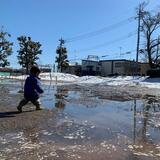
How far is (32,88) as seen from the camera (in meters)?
10.6

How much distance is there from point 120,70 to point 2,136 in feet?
255

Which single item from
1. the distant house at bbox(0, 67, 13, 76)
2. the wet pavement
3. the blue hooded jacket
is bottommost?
the distant house at bbox(0, 67, 13, 76)

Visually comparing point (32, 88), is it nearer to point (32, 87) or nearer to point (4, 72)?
point (32, 87)

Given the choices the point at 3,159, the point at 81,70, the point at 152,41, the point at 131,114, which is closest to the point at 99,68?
the point at 81,70

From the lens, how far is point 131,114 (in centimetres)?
1080

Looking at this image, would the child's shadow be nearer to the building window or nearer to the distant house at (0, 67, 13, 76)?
the distant house at (0, 67, 13, 76)

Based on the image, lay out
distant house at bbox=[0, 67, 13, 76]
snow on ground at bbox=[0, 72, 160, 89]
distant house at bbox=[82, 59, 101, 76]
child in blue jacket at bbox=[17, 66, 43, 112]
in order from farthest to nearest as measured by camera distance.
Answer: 1. distant house at bbox=[82, 59, 101, 76]
2. distant house at bbox=[0, 67, 13, 76]
3. snow on ground at bbox=[0, 72, 160, 89]
4. child in blue jacket at bbox=[17, 66, 43, 112]

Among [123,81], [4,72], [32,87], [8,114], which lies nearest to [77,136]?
[8,114]

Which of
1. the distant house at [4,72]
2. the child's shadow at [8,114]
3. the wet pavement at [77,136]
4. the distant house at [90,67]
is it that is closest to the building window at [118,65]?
the distant house at [90,67]

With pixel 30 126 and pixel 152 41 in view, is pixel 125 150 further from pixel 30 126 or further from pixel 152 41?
pixel 152 41

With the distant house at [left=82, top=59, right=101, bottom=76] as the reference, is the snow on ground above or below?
below

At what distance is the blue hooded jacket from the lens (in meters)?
10.6

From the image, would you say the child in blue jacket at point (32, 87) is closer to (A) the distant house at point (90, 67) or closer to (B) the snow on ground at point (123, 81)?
(B) the snow on ground at point (123, 81)

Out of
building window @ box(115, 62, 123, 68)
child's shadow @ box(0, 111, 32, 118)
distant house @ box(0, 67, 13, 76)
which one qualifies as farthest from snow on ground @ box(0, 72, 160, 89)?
building window @ box(115, 62, 123, 68)
